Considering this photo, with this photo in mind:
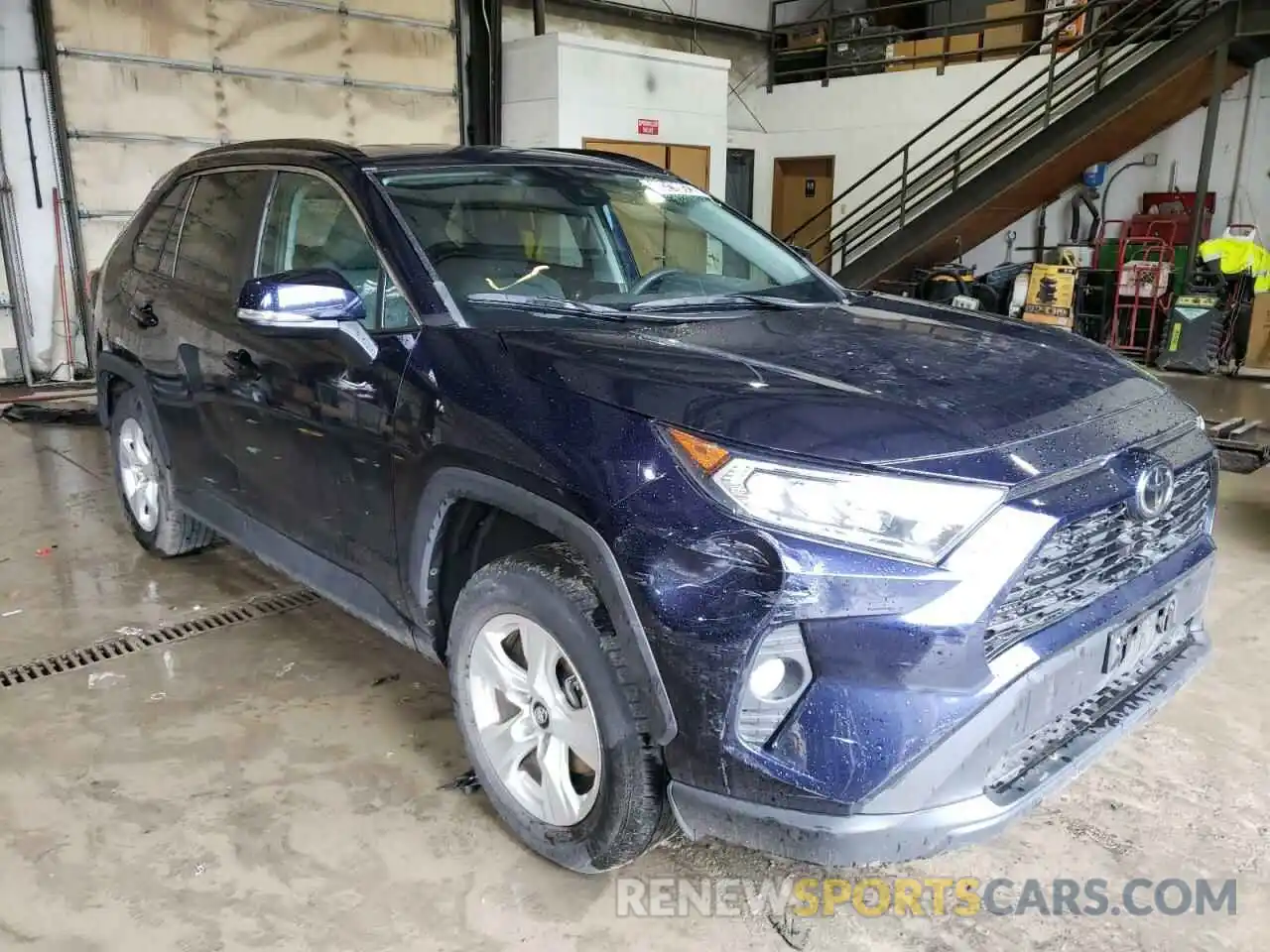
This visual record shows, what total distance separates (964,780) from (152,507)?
11.4ft

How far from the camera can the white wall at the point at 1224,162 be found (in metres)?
10.2

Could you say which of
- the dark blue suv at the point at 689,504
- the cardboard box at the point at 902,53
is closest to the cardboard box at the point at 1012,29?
the cardboard box at the point at 902,53

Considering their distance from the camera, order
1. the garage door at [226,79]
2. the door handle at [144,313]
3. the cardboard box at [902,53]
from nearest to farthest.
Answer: the door handle at [144,313]
the garage door at [226,79]
the cardboard box at [902,53]

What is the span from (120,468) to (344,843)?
256 centimetres

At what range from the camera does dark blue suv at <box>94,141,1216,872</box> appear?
66.2 inches

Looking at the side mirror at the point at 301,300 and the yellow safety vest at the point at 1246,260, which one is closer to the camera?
the side mirror at the point at 301,300

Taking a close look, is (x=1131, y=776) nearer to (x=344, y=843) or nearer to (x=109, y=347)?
(x=344, y=843)

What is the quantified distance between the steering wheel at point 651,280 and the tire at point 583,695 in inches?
36.3

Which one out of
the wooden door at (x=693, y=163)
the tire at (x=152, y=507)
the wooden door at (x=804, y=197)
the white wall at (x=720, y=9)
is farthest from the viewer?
the wooden door at (x=804, y=197)

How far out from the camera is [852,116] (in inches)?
504

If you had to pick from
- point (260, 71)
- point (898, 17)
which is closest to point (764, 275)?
point (260, 71)

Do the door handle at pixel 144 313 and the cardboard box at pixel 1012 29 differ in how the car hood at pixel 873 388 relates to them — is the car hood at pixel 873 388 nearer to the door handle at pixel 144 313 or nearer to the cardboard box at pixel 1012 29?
the door handle at pixel 144 313

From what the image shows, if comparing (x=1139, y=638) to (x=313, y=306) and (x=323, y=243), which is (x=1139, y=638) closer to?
(x=313, y=306)

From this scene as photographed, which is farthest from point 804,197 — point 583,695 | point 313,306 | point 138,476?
point 583,695
